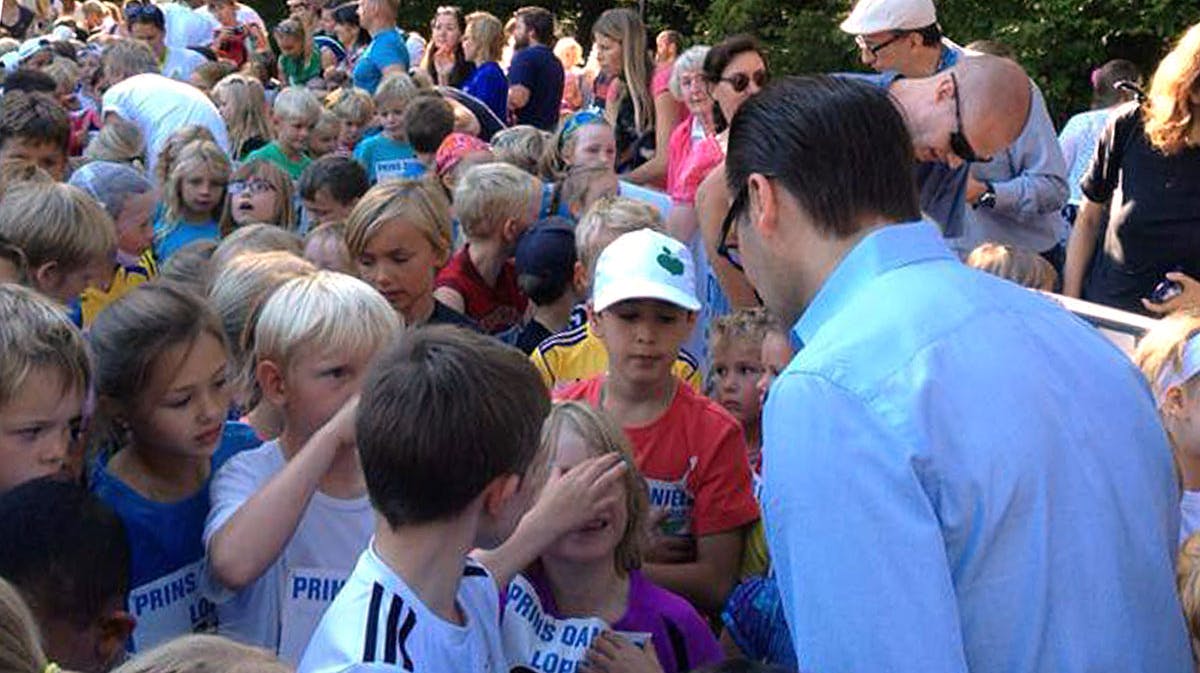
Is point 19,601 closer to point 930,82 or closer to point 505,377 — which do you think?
point 505,377

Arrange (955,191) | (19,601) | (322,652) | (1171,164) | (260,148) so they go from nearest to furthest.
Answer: (19,601), (322,652), (955,191), (1171,164), (260,148)

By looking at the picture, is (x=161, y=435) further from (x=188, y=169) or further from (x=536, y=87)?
(x=536, y=87)

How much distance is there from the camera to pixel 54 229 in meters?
4.59

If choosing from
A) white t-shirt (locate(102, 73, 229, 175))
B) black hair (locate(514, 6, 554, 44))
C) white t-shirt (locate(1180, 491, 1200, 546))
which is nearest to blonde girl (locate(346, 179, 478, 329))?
white t-shirt (locate(1180, 491, 1200, 546))

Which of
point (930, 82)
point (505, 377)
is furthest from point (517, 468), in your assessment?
point (930, 82)

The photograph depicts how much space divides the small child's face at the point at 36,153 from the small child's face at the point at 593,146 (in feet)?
7.49

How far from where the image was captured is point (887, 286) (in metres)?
2.12

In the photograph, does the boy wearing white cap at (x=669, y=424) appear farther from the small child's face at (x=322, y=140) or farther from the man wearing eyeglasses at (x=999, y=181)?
the small child's face at (x=322, y=140)

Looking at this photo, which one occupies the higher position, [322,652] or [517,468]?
[517,468]

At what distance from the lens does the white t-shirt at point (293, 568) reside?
11.2 feet

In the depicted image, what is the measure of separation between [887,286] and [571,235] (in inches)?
139

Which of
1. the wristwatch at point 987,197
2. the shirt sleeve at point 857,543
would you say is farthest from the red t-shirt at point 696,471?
the wristwatch at point 987,197

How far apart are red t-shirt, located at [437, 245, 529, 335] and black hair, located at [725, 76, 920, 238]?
147 inches

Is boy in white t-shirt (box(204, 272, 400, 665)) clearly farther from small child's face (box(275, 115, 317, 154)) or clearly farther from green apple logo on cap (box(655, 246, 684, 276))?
small child's face (box(275, 115, 317, 154))
